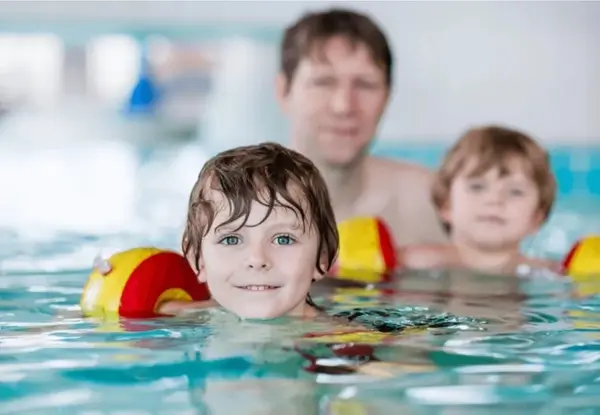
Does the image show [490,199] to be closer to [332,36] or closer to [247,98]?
[332,36]

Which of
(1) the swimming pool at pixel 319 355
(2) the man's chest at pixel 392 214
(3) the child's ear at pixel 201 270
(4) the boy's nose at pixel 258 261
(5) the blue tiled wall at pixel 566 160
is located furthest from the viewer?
(5) the blue tiled wall at pixel 566 160

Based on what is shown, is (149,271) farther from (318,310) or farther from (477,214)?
(477,214)

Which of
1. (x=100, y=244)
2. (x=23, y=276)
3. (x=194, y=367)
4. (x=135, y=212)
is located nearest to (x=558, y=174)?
(x=135, y=212)

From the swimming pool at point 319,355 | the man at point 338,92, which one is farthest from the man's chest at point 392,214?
the swimming pool at point 319,355

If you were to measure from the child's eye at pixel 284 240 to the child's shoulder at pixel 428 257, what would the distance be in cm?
128

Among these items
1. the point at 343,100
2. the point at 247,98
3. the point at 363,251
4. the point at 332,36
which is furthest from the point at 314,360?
the point at 247,98

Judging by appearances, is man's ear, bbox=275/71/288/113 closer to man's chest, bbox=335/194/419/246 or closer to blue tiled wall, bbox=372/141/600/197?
man's chest, bbox=335/194/419/246

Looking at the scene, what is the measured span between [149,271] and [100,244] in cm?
204

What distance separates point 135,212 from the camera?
5969mm

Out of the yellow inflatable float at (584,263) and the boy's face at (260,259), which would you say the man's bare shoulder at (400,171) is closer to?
the yellow inflatable float at (584,263)

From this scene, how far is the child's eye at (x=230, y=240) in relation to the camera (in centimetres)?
200

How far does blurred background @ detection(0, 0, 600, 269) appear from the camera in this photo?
7035 mm

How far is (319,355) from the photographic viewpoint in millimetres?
1869

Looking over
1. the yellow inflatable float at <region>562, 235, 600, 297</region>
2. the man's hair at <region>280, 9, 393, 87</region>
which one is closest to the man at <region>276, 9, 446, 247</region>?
the man's hair at <region>280, 9, 393, 87</region>
